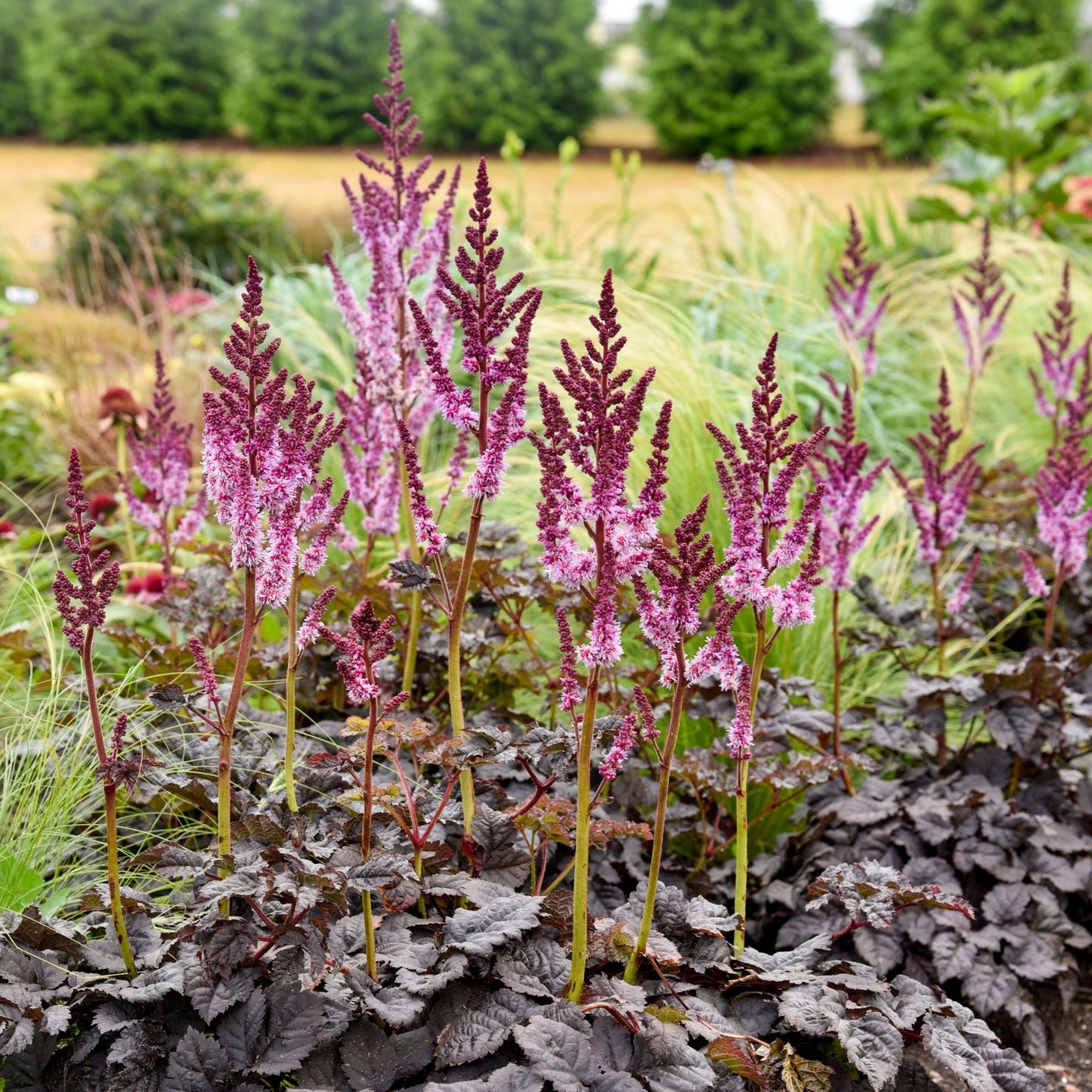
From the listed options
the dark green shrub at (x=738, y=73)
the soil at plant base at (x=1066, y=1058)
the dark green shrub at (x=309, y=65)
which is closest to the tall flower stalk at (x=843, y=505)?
the soil at plant base at (x=1066, y=1058)

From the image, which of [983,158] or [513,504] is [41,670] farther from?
[983,158]

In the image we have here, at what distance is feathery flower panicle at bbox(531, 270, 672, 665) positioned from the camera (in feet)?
5.18

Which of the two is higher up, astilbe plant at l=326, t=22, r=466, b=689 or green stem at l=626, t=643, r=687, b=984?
astilbe plant at l=326, t=22, r=466, b=689

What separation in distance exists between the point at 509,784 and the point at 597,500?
103cm

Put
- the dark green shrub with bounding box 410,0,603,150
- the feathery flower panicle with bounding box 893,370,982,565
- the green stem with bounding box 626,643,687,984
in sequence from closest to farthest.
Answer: the green stem with bounding box 626,643,687,984 < the feathery flower panicle with bounding box 893,370,982,565 < the dark green shrub with bounding box 410,0,603,150

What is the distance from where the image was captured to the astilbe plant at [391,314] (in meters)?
2.35

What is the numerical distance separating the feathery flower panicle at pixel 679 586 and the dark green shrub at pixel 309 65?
20284mm

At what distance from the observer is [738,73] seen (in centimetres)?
1948

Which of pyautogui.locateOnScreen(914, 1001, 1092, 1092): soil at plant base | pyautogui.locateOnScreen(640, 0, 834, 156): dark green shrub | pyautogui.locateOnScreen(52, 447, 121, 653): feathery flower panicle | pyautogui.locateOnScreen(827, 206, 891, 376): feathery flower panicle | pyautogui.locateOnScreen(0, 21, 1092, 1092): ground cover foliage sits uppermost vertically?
pyautogui.locateOnScreen(640, 0, 834, 156): dark green shrub

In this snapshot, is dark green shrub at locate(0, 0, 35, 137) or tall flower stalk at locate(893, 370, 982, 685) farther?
dark green shrub at locate(0, 0, 35, 137)

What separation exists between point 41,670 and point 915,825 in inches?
79.9

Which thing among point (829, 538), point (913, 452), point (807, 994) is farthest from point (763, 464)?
point (913, 452)

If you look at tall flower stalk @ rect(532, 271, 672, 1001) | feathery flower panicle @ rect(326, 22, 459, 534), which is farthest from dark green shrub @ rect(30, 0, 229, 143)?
tall flower stalk @ rect(532, 271, 672, 1001)

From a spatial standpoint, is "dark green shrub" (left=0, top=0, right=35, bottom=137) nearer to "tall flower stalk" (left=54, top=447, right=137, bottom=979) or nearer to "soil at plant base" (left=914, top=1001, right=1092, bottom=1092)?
"tall flower stalk" (left=54, top=447, right=137, bottom=979)
